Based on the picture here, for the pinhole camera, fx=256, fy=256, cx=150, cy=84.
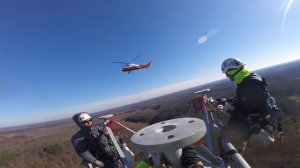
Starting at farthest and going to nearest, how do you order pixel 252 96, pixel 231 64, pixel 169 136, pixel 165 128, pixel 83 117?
pixel 83 117, pixel 231 64, pixel 252 96, pixel 165 128, pixel 169 136

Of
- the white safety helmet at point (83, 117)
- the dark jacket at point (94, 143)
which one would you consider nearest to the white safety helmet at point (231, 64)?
the dark jacket at point (94, 143)

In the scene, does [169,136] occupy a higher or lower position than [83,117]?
lower

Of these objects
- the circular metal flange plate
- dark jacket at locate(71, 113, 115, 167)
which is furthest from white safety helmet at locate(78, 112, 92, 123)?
the circular metal flange plate

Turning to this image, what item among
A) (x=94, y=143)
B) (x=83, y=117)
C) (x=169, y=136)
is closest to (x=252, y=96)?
(x=169, y=136)

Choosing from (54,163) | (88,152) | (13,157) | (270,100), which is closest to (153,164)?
(88,152)

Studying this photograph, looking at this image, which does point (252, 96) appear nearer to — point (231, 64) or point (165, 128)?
point (231, 64)

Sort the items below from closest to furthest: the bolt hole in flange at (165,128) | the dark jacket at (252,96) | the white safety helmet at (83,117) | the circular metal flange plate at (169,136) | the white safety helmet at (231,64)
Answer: the circular metal flange plate at (169,136), the bolt hole in flange at (165,128), the dark jacket at (252,96), the white safety helmet at (231,64), the white safety helmet at (83,117)

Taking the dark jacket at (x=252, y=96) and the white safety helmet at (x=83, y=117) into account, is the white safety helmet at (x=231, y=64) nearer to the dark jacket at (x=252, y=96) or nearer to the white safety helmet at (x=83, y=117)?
the dark jacket at (x=252, y=96)
